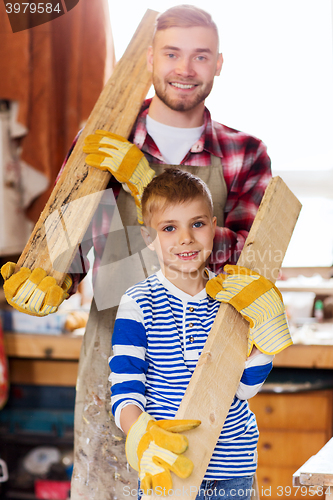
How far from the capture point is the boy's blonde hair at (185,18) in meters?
0.83

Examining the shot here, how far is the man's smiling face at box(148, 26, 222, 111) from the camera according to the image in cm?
83

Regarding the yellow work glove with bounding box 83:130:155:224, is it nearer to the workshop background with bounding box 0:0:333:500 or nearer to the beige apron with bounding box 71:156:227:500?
the beige apron with bounding box 71:156:227:500

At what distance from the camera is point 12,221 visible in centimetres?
170

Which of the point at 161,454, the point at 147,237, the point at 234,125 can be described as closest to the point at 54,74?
the point at 234,125

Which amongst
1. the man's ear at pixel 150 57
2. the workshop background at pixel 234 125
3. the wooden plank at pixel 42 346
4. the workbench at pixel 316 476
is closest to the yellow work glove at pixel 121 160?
the man's ear at pixel 150 57

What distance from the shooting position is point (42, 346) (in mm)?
1752

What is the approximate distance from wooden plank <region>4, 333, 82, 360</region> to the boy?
96 centimetres

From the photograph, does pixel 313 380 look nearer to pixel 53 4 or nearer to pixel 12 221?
pixel 12 221

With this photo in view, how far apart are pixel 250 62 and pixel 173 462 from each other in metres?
0.86

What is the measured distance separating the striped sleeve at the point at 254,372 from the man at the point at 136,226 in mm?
207

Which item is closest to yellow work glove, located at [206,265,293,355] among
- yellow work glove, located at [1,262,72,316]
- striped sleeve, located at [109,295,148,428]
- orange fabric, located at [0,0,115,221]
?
striped sleeve, located at [109,295,148,428]

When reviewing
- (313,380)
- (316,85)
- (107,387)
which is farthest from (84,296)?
(316,85)

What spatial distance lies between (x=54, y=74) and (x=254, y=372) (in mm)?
1216

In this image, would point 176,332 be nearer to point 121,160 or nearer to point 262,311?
point 262,311
